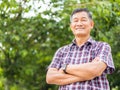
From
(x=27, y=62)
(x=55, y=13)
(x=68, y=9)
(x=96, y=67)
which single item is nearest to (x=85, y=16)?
(x=96, y=67)

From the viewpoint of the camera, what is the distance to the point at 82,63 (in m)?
3.29

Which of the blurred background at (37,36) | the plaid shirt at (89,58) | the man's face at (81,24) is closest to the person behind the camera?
the plaid shirt at (89,58)

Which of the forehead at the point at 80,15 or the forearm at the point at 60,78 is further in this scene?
the forehead at the point at 80,15

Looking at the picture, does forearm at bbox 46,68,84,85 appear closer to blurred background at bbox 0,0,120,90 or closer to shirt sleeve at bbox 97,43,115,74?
shirt sleeve at bbox 97,43,115,74

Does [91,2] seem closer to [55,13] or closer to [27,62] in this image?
[55,13]

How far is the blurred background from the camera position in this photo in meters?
5.64

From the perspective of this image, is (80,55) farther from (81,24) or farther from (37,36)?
(37,36)

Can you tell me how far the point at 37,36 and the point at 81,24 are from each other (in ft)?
9.27

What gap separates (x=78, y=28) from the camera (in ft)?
11.0

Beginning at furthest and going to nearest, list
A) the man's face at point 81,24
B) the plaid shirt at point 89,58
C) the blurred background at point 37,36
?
the blurred background at point 37,36 → the man's face at point 81,24 → the plaid shirt at point 89,58

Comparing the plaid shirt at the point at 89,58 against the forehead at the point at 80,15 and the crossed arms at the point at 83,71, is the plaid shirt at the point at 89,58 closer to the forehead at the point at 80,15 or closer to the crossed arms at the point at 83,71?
the crossed arms at the point at 83,71

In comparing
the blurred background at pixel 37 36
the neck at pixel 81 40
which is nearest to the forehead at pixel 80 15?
the neck at pixel 81 40

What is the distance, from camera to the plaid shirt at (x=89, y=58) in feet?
10.5

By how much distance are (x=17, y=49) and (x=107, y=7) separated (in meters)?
1.56
